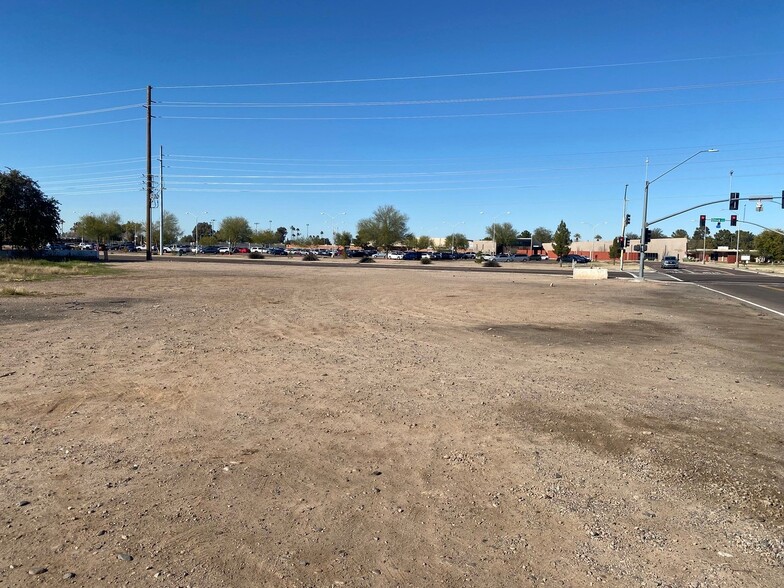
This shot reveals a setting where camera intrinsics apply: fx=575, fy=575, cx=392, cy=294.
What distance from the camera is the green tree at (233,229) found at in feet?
565

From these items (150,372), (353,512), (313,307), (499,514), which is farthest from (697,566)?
(313,307)

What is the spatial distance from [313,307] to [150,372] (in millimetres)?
10705

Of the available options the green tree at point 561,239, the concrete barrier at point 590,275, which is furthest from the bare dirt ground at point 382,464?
the green tree at point 561,239

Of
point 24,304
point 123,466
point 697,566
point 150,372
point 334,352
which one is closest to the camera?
point 697,566

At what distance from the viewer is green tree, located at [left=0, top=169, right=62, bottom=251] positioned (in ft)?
164

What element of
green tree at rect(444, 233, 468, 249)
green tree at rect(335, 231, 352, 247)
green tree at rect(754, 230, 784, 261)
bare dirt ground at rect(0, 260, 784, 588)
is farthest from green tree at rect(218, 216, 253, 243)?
bare dirt ground at rect(0, 260, 784, 588)

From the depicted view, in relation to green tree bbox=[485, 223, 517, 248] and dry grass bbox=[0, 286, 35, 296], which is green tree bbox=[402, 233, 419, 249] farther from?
dry grass bbox=[0, 286, 35, 296]

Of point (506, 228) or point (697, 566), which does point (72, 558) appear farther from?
point (506, 228)

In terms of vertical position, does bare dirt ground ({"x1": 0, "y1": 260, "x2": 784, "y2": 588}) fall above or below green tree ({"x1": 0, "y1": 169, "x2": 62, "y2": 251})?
below

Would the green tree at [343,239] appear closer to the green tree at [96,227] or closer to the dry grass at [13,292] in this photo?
the green tree at [96,227]

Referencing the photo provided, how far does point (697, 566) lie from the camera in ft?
12.7

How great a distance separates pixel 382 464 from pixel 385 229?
141 meters

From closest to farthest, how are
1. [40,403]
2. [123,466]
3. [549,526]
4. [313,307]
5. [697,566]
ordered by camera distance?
[697,566]
[549,526]
[123,466]
[40,403]
[313,307]

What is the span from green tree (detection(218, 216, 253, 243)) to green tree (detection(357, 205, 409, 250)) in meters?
45.1
